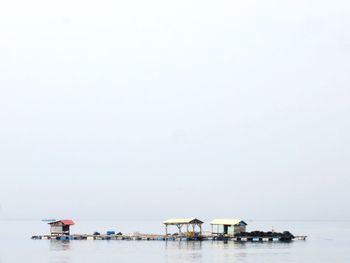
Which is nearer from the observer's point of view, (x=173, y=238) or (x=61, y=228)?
(x=173, y=238)

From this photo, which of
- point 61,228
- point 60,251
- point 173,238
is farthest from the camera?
point 61,228

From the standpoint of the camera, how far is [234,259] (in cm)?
9156

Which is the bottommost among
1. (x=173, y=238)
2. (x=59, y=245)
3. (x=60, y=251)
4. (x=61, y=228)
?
(x=59, y=245)

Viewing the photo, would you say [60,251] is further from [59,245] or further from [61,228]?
[61,228]

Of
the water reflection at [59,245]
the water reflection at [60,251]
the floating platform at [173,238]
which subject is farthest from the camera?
the floating platform at [173,238]

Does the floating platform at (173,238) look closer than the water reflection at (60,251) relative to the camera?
No

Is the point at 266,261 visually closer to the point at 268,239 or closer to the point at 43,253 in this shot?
the point at 43,253

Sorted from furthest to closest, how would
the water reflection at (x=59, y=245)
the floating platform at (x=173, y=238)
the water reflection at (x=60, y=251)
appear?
the floating platform at (x=173, y=238), the water reflection at (x=59, y=245), the water reflection at (x=60, y=251)

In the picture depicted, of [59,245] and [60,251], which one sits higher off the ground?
[60,251]

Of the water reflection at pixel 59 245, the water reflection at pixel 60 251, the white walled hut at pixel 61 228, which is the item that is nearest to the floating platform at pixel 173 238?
the white walled hut at pixel 61 228

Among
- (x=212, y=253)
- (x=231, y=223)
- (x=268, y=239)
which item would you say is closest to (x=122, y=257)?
(x=212, y=253)

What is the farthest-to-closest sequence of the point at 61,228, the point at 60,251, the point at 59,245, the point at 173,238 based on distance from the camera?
the point at 61,228 < the point at 173,238 < the point at 59,245 < the point at 60,251

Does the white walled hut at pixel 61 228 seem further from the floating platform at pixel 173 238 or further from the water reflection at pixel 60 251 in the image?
the water reflection at pixel 60 251

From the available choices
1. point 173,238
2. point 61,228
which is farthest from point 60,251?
point 61,228
